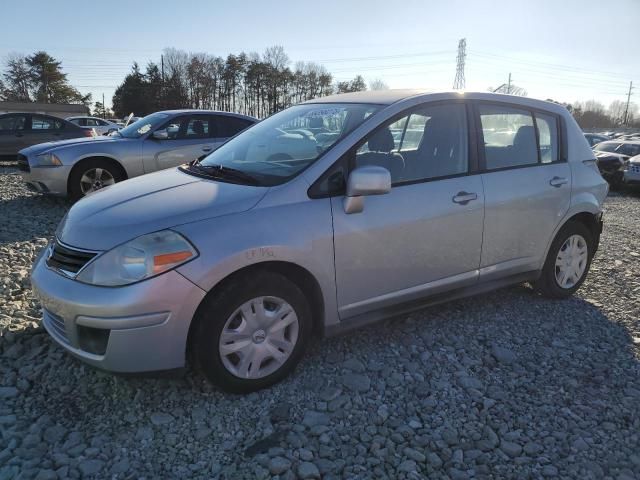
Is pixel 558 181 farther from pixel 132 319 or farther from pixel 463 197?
pixel 132 319

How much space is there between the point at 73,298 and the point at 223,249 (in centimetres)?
81

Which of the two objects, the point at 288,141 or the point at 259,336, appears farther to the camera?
the point at 288,141

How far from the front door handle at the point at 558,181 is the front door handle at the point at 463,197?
949 millimetres

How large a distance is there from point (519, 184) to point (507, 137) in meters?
0.40

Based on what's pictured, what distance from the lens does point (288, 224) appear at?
2.78 metres

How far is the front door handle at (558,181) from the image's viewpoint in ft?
13.2

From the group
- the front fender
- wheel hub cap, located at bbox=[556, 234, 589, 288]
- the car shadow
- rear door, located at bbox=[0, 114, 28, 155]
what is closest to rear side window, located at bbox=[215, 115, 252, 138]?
the car shadow

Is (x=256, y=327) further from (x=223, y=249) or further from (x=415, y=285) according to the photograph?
(x=415, y=285)

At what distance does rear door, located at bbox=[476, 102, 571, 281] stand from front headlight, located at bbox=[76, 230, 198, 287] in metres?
2.25

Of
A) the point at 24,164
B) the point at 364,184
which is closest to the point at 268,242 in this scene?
the point at 364,184

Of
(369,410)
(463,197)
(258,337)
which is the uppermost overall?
(463,197)

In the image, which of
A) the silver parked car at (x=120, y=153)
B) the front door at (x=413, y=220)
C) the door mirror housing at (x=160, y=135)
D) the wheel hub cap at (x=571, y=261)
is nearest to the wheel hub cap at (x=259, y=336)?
the front door at (x=413, y=220)

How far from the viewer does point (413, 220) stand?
126 inches

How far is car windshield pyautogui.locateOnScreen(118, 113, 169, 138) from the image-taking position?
790 cm
